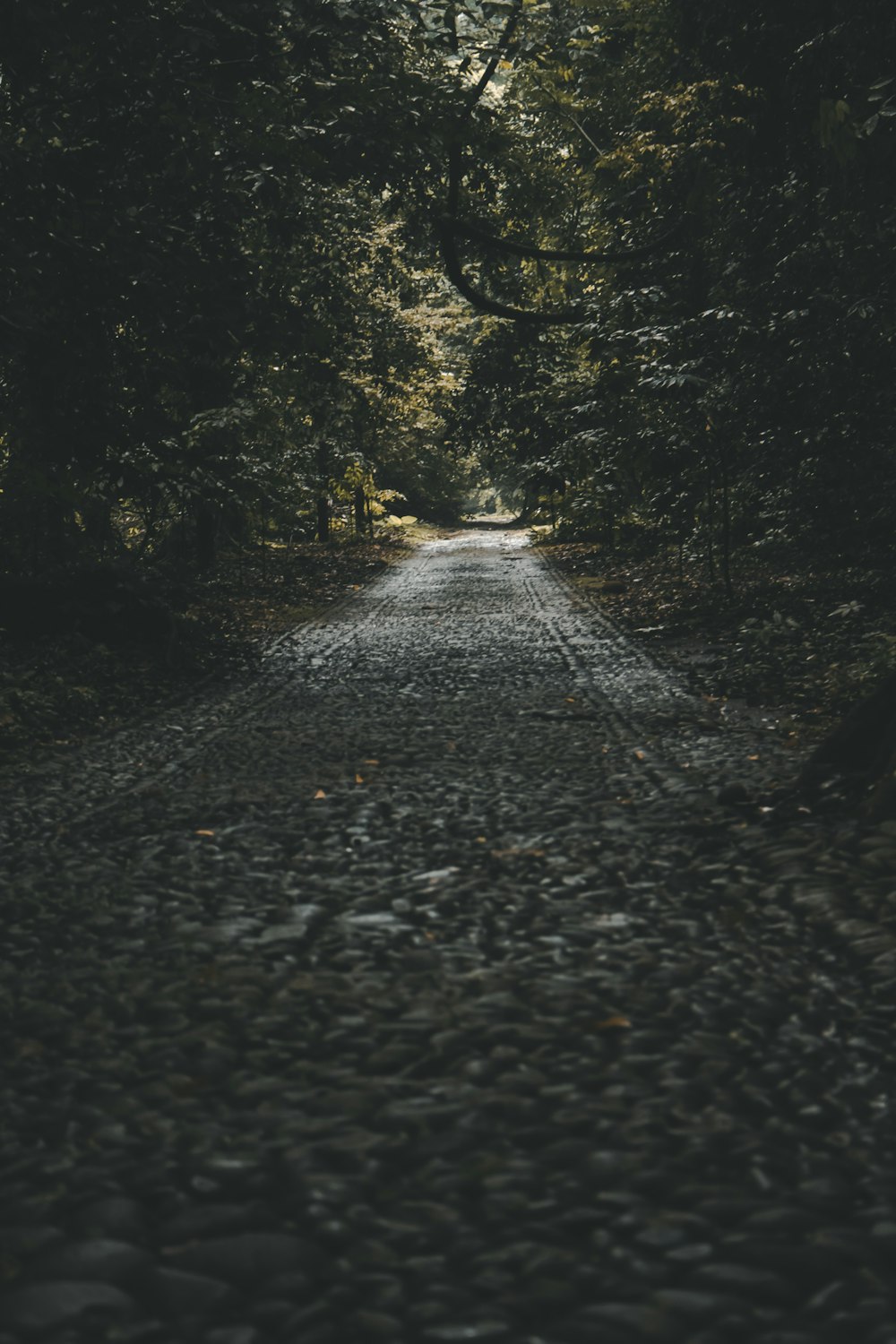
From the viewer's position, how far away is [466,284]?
15.7m

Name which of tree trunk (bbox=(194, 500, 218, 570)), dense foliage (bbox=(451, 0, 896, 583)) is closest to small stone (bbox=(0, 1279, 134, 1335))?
dense foliage (bbox=(451, 0, 896, 583))

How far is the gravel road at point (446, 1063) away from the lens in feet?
7.55

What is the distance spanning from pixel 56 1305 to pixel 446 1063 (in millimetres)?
1246

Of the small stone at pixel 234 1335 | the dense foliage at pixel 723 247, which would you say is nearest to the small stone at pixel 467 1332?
the small stone at pixel 234 1335

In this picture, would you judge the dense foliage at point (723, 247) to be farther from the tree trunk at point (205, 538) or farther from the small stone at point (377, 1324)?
the small stone at point (377, 1324)

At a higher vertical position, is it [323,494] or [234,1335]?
[323,494]

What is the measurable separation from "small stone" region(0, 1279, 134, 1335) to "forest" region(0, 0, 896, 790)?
4.76m

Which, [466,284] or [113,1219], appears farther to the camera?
[466,284]

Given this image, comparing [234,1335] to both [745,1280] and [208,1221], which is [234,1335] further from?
[745,1280]

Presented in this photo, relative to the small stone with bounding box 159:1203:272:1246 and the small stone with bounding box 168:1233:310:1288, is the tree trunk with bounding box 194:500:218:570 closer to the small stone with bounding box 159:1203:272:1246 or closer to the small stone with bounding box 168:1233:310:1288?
the small stone with bounding box 159:1203:272:1246

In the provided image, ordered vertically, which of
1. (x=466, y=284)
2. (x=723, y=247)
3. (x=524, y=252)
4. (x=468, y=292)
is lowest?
(x=468, y=292)

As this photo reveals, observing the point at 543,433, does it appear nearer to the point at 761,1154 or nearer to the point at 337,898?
the point at 337,898

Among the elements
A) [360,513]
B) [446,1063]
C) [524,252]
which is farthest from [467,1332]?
[360,513]

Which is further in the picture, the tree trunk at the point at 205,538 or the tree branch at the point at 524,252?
the tree trunk at the point at 205,538
